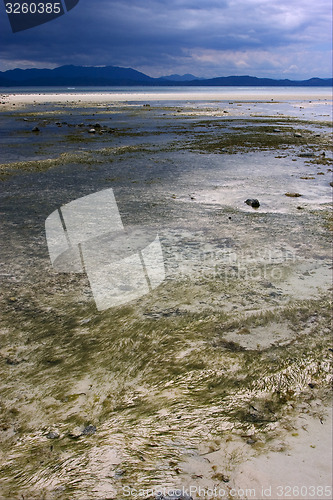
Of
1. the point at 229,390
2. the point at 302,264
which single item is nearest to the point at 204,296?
the point at 229,390

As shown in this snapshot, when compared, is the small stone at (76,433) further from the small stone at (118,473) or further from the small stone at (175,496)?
the small stone at (175,496)

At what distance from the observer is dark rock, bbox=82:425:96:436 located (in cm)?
238

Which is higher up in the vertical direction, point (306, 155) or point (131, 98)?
point (131, 98)

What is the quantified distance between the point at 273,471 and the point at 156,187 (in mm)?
7345

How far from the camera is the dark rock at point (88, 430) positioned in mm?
2377

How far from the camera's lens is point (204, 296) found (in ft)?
13.3

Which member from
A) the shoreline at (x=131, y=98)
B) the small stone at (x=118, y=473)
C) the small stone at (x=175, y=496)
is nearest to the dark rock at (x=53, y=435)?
the small stone at (x=118, y=473)

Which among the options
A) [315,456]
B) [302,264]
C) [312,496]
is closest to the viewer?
[312,496]

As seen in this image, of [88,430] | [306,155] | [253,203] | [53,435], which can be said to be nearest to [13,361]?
[53,435]

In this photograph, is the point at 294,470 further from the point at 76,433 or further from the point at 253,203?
the point at 253,203

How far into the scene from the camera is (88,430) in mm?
2398

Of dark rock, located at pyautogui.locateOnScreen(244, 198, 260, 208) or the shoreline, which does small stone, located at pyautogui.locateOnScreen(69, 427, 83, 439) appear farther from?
the shoreline

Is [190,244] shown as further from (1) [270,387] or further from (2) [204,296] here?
(1) [270,387]

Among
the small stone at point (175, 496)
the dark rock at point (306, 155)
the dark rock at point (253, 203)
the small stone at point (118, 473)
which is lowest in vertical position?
the small stone at point (175, 496)
